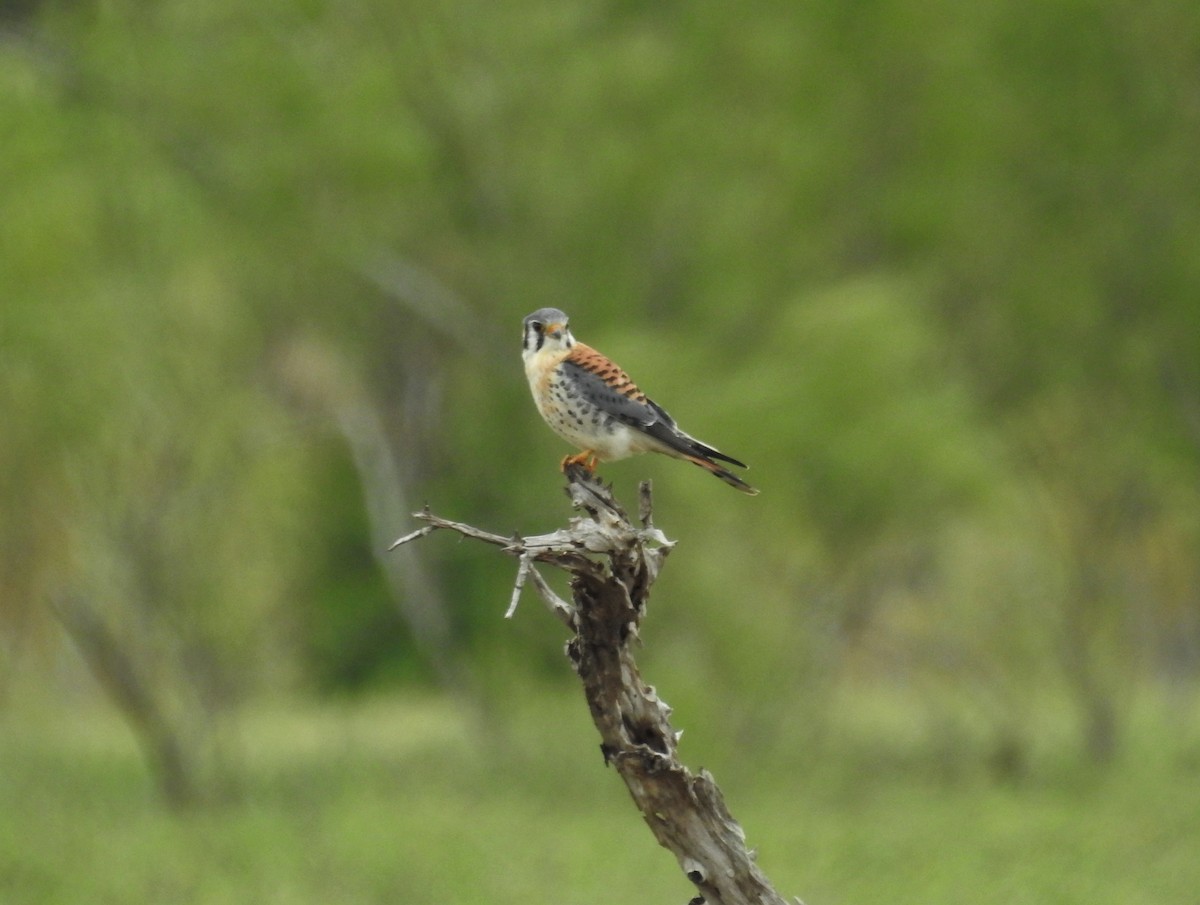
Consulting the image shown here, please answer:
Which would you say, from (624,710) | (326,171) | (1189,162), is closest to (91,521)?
(326,171)

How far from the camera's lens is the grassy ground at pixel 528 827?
12102 mm

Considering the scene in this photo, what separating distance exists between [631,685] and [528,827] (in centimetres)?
1057

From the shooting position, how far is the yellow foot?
17.4ft

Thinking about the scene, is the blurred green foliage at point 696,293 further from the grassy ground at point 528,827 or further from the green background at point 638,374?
the grassy ground at point 528,827

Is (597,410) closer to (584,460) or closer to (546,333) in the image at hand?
(584,460)

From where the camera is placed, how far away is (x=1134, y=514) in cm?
2056

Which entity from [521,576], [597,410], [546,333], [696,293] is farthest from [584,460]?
[696,293]

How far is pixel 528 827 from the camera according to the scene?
50.1 feet

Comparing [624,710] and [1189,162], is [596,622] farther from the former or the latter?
[1189,162]

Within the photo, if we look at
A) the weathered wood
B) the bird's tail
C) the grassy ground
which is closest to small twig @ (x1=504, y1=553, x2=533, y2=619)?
the weathered wood

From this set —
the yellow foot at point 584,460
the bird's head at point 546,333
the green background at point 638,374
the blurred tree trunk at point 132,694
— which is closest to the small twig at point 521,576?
the yellow foot at point 584,460

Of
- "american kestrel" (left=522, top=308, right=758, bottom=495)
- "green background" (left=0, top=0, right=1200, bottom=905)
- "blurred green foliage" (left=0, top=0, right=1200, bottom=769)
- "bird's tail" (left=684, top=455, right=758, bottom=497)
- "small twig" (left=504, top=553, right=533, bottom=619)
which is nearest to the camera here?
"small twig" (left=504, top=553, right=533, bottom=619)

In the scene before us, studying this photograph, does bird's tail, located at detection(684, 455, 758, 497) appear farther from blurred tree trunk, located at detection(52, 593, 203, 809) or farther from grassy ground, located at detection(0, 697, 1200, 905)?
blurred tree trunk, located at detection(52, 593, 203, 809)

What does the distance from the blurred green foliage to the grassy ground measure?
0.97m
